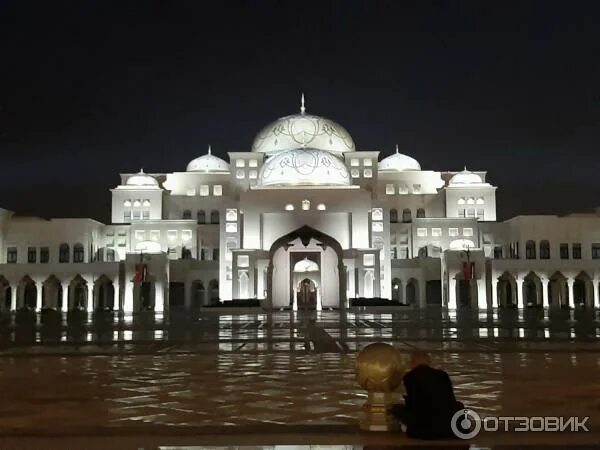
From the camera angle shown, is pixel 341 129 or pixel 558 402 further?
pixel 341 129

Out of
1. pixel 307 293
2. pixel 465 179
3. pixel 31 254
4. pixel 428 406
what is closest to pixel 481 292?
pixel 307 293

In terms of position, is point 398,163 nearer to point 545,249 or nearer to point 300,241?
point 545,249

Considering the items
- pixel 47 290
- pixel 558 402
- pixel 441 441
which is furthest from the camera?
pixel 47 290

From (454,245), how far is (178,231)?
22.4m

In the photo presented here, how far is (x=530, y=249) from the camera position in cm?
6247

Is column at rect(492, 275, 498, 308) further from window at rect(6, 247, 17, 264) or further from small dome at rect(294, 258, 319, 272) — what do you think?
window at rect(6, 247, 17, 264)

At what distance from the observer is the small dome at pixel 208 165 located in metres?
70.3

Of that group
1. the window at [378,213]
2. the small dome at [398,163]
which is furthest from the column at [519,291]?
the small dome at [398,163]

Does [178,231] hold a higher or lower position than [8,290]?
higher

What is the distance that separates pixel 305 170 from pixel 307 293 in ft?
33.9

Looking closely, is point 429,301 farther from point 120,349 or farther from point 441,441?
point 441,441

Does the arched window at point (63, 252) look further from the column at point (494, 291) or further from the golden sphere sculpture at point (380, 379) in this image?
the golden sphere sculpture at point (380, 379)

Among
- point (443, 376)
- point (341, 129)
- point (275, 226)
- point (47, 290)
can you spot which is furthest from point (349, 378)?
point (341, 129)

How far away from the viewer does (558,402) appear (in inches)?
329
